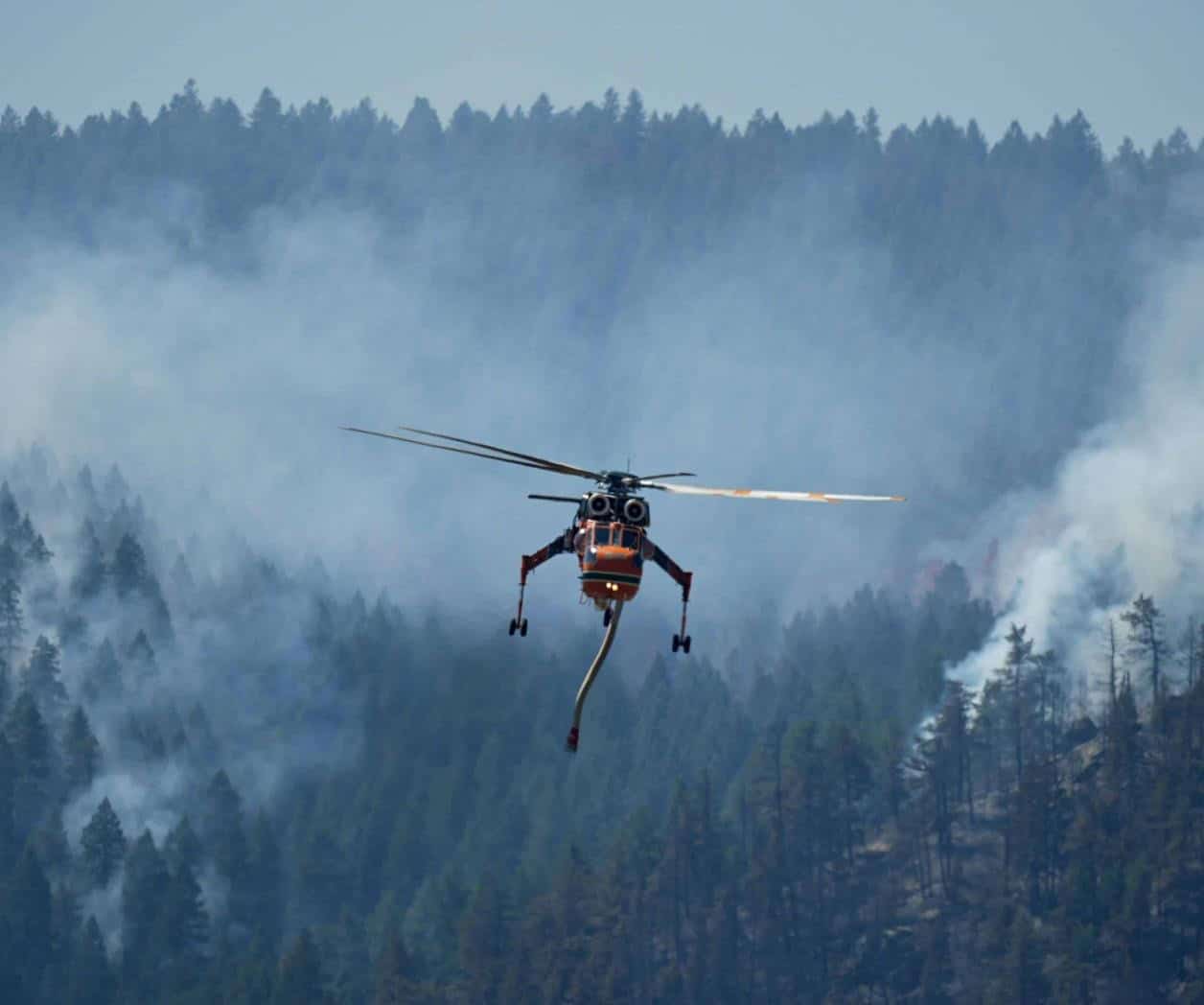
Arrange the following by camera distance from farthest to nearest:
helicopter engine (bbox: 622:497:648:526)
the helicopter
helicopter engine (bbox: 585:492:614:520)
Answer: helicopter engine (bbox: 585:492:614:520), helicopter engine (bbox: 622:497:648:526), the helicopter

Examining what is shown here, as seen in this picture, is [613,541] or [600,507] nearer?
[613,541]

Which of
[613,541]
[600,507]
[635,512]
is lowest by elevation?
[613,541]

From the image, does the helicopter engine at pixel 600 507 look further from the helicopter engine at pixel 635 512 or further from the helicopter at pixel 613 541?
the helicopter engine at pixel 635 512

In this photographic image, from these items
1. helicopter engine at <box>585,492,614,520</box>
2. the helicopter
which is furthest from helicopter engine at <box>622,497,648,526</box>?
helicopter engine at <box>585,492,614,520</box>

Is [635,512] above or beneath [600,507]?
beneath

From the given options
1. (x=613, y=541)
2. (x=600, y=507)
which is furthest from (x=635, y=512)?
(x=613, y=541)

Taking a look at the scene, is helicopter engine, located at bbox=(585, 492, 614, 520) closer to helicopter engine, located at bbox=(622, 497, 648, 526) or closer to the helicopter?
the helicopter

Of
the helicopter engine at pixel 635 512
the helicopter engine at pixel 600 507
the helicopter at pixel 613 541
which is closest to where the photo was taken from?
the helicopter at pixel 613 541

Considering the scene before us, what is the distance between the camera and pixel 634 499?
203ft

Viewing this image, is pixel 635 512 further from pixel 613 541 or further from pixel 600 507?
pixel 613 541

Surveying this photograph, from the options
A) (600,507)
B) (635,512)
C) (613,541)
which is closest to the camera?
(613,541)

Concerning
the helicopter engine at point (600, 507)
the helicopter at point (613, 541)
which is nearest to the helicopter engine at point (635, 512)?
the helicopter at point (613, 541)

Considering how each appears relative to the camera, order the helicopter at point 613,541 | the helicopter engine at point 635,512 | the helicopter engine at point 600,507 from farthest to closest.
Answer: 1. the helicopter engine at point 600,507
2. the helicopter engine at point 635,512
3. the helicopter at point 613,541

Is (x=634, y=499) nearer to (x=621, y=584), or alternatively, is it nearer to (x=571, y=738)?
(x=621, y=584)
